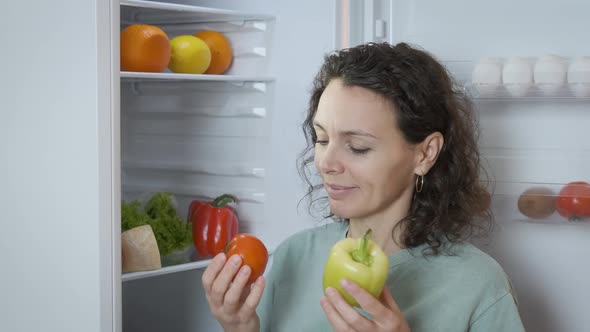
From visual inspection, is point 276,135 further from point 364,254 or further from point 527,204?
point 364,254

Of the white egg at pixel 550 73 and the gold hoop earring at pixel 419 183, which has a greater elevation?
the white egg at pixel 550 73

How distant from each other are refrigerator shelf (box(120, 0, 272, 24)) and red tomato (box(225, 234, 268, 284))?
66cm

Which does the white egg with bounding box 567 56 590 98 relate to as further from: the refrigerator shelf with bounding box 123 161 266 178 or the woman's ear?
the refrigerator shelf with bounding box 123 161 266 178

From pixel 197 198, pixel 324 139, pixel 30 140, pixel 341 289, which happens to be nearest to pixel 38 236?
pixel 30 140

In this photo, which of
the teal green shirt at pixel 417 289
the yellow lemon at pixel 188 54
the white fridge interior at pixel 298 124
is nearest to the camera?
the teal green shirt at pixel 417 289

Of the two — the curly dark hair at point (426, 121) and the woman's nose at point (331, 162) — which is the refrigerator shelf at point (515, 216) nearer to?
the curly dark hair at point (426, 121)

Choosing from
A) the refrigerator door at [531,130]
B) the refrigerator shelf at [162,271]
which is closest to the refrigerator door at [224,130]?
the refrigerator shelf at [162,271]

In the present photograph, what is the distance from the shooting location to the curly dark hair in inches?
56.1

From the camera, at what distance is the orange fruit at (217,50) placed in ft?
7.13

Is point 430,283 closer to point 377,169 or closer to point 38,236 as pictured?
point 377,169

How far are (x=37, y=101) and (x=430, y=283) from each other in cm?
101

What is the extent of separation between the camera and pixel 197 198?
93.7 inches

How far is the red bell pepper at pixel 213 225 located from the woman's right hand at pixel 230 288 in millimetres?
694

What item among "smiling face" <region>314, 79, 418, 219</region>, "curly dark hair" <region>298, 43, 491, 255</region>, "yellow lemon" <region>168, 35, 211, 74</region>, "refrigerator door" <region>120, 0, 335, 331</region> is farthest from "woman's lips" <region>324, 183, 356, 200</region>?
"yellow lemon" <region>168, 35, 211, 74</region>
